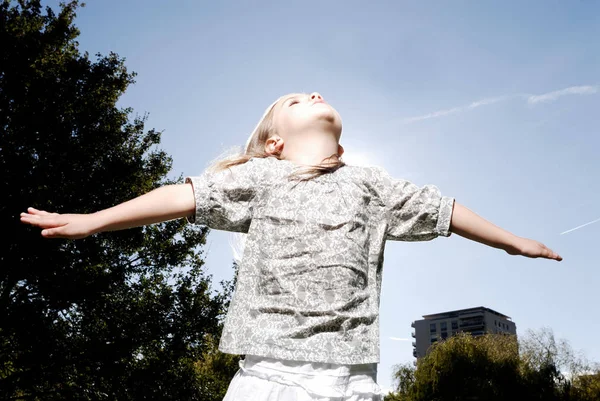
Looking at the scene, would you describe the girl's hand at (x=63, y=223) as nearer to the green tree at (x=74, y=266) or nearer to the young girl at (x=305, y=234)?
the young girl at (x=305, y=234)

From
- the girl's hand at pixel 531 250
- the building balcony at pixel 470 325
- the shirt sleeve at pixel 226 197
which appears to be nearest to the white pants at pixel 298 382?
the shirt sleeve at pixel 226 197

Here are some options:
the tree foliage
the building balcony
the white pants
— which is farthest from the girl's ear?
the building balcony

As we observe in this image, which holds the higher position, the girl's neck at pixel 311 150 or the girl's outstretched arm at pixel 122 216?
the girl's neck at pixel 311 150

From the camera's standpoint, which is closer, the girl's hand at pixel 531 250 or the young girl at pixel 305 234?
the young girl at pixel 305 234

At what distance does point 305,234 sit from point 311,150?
0.49 m

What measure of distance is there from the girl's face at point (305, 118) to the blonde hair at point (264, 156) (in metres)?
0.07

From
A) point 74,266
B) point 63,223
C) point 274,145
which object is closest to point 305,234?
point 274,145

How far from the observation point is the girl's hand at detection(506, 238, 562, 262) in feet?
7.31

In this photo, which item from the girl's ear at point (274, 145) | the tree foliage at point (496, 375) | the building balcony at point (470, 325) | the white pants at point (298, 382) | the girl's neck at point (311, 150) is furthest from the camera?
the building balcony at point (470, 325)

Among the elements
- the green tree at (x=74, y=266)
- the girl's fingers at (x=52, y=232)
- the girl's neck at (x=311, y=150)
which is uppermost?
the green tree at (x=74, y=266)

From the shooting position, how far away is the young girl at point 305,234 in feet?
5.98

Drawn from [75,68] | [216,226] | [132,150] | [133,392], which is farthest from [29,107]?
[216,226]

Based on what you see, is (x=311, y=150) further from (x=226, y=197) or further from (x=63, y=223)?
(x=63, y=223)

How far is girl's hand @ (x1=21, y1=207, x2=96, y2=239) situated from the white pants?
2.52ft
